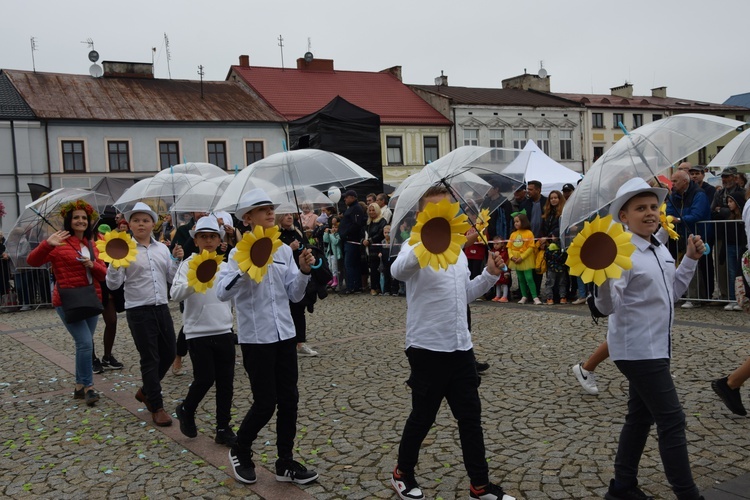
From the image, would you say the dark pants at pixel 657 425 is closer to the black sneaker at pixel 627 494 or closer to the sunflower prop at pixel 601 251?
the black sneaker at pixel 627 494

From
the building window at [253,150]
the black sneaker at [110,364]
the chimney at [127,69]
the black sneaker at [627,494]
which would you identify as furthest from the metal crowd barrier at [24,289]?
the chimney at [127,69]

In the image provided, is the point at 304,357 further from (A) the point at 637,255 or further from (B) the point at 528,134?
(B) the point at 528,134

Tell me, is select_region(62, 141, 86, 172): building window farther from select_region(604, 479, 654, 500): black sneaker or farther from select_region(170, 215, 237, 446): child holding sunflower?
select_region(604, 479, 654, 500): black sneaker

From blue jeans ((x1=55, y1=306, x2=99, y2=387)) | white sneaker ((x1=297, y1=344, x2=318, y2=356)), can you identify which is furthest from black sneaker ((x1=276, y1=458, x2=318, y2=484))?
white sneaker ((x1=297, y1=344, x2=318, y2=356))

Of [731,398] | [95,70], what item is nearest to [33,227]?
[731,398]

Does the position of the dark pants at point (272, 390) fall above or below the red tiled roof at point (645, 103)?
below

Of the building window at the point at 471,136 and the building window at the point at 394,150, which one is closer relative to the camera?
the building window at the point at 394,150

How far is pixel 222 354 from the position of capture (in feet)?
17.5

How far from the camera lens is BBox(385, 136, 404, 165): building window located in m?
41.6

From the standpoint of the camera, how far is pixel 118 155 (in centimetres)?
3519

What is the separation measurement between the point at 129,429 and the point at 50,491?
1.31m

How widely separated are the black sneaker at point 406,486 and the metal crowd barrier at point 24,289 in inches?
567

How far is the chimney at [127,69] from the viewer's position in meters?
37.9

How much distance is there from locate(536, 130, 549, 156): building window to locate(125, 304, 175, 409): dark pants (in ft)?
140
